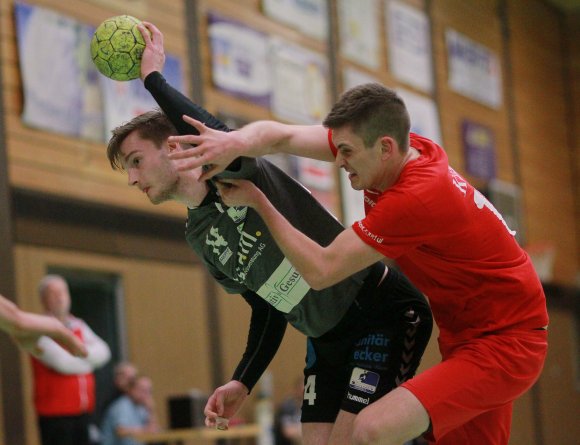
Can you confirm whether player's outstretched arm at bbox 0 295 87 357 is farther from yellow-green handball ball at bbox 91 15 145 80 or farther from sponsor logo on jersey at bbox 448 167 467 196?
sponsor logo on jersey at bbox 448 167 467 196

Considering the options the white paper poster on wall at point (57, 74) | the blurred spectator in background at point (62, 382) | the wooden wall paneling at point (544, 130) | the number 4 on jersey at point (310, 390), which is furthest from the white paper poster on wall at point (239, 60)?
the number 4 on jersey at point (310, 390)

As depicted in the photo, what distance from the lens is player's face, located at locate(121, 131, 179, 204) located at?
3.91 metres

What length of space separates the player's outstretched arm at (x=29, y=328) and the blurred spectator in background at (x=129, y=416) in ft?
13.5

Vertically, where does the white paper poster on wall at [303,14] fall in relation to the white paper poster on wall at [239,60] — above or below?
above

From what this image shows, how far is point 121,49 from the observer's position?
371 cm

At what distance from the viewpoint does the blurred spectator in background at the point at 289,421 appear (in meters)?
10.6

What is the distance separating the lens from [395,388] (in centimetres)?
383

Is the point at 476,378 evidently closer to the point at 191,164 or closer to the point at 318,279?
the point at 318,279

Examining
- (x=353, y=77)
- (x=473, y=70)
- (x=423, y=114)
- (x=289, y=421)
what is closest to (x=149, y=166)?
(x=289, y=421)

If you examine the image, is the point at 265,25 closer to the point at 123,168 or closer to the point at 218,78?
the point at 218,78

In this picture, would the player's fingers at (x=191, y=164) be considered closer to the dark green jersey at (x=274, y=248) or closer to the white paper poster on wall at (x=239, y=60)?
the dark green jersey at (x=274, y=248)

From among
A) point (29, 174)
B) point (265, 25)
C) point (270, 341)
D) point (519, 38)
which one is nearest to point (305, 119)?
point (265, 25)

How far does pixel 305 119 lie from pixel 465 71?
4.80 meters

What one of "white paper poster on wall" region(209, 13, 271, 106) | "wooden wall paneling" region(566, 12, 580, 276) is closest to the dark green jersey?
"white paper poster on wall" region(209, 13, 271, 106)
